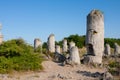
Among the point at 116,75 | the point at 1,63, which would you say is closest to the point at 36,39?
the point at 1,63

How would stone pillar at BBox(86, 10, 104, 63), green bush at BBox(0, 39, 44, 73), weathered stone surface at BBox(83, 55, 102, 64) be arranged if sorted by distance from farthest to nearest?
Result: stone pillar at BBox(86, 10, 104, 63), weathered stone surface at BBox(83, 55, 102, 64), green bush at BBox(0, 39, 44, 73)

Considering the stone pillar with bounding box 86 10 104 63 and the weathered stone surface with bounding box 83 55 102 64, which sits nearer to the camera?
the weathered stone surface with bounding box 83 55 102 64

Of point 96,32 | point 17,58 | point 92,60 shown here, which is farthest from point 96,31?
point 17,58

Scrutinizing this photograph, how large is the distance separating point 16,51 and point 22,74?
2614 mm

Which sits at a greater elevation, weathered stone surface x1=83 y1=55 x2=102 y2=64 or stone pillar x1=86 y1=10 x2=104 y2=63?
stone pillar x1=86 y1=10 x2=104 y2=63

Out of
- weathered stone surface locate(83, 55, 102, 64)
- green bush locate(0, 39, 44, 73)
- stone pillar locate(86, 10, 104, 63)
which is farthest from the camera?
stone pillar locate(86, 10, 104, 63)

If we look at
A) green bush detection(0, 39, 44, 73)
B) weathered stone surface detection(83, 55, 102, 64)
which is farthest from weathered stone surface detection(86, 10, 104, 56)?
green bush detection(0, 39, 44, 73)

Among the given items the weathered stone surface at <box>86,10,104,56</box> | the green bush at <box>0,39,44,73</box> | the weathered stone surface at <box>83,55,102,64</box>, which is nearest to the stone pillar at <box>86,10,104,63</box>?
the weathered stone surface at <box>86,10,104,56</box>

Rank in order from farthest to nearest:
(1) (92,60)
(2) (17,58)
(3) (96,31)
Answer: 1. (3) (96,31)
2. (1) (92,60)
3. (2) (17,58)

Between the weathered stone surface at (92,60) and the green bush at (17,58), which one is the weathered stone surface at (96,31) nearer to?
the weathered stone surface at (92,60)

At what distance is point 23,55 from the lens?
67.5ft

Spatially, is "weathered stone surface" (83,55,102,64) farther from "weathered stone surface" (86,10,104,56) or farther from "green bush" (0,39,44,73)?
"green bush" (0,39,44,73)

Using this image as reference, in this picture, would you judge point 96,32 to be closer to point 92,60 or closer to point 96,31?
point 96,31

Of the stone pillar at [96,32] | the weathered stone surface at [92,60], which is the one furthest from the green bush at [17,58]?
the stone pillar at [96,32]
